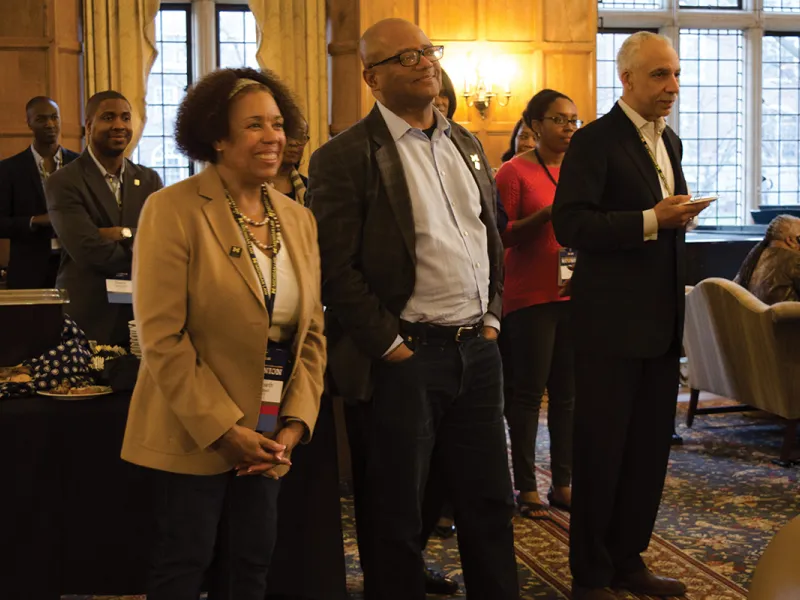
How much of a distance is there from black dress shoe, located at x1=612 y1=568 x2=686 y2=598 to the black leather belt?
1185 mm

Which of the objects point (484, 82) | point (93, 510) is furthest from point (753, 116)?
point (93, 510)

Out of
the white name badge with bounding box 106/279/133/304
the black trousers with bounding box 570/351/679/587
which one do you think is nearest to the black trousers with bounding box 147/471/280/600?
the black trousers with bounding box 570/351/679/587

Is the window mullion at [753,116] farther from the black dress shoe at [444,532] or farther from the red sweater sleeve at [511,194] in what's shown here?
the black dress shoe at [444,532]

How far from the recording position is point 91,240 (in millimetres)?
3922

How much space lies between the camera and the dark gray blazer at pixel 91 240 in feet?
12.8

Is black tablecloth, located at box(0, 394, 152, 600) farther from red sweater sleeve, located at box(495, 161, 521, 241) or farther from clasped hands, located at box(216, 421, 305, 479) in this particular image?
red sweater sleeve, located at box(495, 161, 521, 241)

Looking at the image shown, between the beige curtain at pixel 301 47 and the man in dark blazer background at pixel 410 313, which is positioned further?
Result: the beige curtain at pixel 301 47

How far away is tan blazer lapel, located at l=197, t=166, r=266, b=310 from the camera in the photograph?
229cm

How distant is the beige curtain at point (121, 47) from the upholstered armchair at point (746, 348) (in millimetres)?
5532

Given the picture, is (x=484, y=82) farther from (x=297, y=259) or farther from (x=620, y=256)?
(x=297, y=259)

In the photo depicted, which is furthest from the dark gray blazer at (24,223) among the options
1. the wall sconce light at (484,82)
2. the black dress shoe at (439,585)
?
the wall sconce light at (484,82)

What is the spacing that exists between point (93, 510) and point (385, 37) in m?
1.57

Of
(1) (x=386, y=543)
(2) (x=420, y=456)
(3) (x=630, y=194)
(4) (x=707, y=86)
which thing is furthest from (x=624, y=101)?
(4) (x=707, y=86)

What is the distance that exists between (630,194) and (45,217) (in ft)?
10.4
